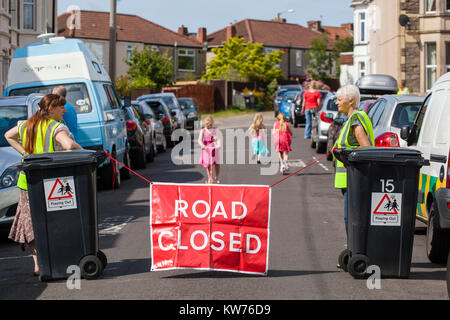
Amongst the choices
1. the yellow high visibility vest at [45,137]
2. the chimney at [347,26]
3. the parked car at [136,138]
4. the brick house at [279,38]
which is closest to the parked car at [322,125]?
the parked car at [136,138]

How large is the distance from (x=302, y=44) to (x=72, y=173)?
79493 mm

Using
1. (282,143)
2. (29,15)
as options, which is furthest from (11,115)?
(29,15)

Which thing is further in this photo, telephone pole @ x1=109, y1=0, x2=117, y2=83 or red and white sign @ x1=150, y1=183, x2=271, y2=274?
telephone pole @ x1=109, y1=0, x2=117, y2=83

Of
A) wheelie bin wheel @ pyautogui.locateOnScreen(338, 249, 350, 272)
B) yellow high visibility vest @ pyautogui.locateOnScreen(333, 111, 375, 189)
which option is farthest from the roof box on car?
wheelie bin wheel @ pyautogui.locateOnScreen(338, 249, 350, 272)

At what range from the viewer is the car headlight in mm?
9922

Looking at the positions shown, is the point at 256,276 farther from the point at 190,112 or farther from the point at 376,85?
the point at 190,112

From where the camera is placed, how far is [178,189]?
24.7ft

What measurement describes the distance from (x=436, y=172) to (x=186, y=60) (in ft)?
228

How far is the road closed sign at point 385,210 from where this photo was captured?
7.35 metres

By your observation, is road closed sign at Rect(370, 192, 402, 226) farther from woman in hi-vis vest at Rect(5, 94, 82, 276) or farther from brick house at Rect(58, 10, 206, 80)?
brick house at Rect(58, 10, 206, 80)

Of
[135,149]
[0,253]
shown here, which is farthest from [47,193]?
[135,149]

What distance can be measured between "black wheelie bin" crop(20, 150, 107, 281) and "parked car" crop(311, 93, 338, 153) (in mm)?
14075

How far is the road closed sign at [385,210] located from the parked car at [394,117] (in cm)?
463
